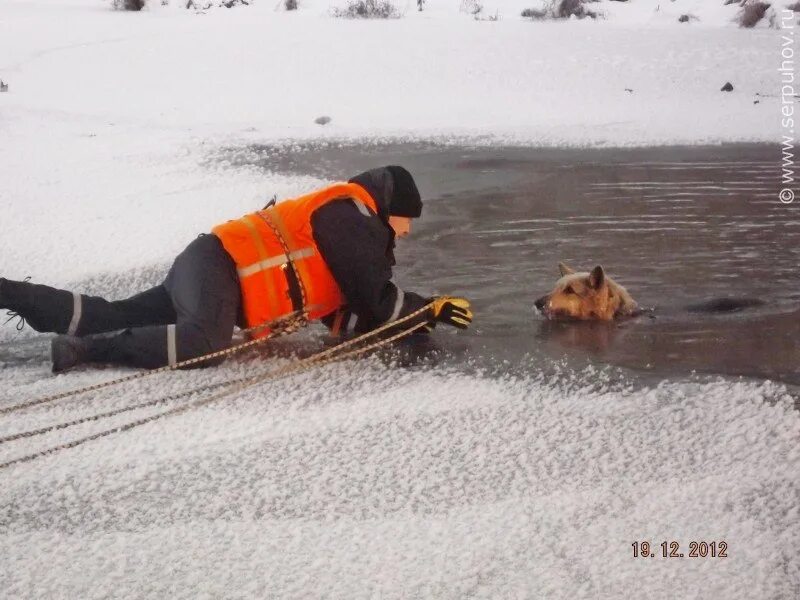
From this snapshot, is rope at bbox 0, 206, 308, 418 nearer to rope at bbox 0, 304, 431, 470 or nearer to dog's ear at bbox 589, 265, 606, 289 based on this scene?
rope at bbox 0, 304, 431, 470

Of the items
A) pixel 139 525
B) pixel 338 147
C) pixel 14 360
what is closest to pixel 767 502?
pixel 139 525

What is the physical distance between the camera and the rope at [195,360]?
3547 millimetres

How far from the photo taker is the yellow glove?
4.38 meters

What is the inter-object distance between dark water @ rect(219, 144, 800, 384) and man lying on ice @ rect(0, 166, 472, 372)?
1.78 feet

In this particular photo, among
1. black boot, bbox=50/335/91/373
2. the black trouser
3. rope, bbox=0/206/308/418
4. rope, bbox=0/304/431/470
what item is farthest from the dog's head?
black boot, bbox=50/335/91/373

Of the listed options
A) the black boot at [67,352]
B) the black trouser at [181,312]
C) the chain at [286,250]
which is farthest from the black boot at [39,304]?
the chain at [286,250]

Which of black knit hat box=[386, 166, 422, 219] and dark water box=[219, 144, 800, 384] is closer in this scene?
black knit hat box=[386, 166, 422, 219]

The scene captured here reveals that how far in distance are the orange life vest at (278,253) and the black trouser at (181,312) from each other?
0.06 metres

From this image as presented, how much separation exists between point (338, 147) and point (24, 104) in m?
3.67

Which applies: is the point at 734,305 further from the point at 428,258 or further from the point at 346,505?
the point at 346,505

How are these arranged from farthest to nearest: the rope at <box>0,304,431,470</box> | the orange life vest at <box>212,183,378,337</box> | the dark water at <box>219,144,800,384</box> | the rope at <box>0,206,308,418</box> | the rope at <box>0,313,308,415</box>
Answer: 1. the dark water at <box>219,144,800,384</box>
2. the orange life vest at <box>212,183,378,337</box>
3. the rope at <box>0,206,308,418</box>
4. the rope at <box>0,313,308,415</box>
5. the rope at <box>0,304,431,470</box>

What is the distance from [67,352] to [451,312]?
5.35 feet

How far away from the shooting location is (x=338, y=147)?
31.1 feet
